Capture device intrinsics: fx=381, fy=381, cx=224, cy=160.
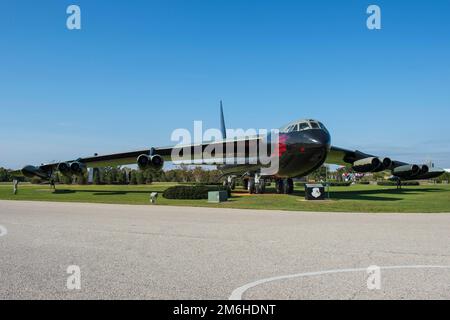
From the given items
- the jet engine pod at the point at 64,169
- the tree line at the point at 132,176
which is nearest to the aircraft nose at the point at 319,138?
the jet engine pod at the point at 64,169

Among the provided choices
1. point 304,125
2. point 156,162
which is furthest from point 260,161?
point 156,162

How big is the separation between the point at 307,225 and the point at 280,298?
7.34m

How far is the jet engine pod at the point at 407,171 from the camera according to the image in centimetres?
3262

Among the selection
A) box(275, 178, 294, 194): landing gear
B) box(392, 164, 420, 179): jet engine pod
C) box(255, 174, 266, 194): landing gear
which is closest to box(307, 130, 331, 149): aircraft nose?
box(275, 178, 294, 194): landing gear

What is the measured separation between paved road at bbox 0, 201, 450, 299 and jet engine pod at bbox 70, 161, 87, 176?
2152 centimetres

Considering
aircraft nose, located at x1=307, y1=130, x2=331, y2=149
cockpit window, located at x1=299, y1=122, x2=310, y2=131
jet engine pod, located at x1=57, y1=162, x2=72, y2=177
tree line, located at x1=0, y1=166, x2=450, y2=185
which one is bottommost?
tree line, located at x1=0, y1=166, x2=450, y2=185

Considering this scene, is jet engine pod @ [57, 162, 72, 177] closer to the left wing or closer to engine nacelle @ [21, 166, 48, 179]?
engine nacelle @ [21, 166, 48, 179]

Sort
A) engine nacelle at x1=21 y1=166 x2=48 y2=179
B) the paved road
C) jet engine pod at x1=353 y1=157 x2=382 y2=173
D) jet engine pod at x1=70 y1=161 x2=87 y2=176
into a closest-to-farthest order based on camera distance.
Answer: the paved road
jet engine pod at x1=353 y1=157 x2=382 y2=173
jet engine pod at x1=70 y1=161 x2=87 y2=176
engine nacelle at x1=21 y1=166 x2=48 y2=179

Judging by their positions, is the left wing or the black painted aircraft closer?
the black painted aircraft

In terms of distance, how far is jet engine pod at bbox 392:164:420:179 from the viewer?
32.6 meters

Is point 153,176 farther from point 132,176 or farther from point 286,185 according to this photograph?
point 286,185

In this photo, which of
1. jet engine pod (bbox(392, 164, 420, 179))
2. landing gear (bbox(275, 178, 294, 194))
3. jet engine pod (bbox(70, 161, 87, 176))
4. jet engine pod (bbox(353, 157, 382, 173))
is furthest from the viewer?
jet engine pod (bbox(392, 164, 420, 179))

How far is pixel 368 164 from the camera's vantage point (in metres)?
29.1

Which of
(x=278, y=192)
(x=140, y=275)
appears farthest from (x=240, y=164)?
(x=140, y=275)
